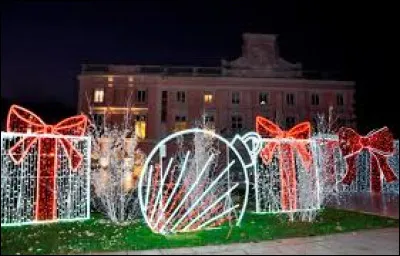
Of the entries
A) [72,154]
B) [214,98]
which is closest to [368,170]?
[72,154]

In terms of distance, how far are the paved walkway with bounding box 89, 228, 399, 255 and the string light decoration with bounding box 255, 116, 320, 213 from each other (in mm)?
2771

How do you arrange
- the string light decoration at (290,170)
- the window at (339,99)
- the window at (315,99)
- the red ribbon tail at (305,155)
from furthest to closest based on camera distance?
1. the window at (339,99)
2. the window at (315,99)
3. the red ribbon tail at (305,155)
4. the string light decoration at (290,170)

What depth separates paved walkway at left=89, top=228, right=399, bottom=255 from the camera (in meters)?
8.30

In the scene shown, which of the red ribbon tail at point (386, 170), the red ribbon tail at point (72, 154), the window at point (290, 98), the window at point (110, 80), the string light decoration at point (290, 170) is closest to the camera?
the red ribbon tail at point (72, 154)

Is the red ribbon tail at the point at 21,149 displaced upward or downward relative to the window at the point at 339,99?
downward

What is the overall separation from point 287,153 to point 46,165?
664 cm

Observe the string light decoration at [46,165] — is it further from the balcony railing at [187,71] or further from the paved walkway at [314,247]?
the balcony railing at [187,71]

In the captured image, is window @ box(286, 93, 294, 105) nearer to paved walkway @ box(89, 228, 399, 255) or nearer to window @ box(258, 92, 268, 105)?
window @ box(258, 92, 268, 105)

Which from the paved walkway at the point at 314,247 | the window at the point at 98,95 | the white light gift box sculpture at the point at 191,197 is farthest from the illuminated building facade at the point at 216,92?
the paved walkway at the point at 314,247

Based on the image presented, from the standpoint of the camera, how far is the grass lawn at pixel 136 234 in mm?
8750

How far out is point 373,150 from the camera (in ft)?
67.6

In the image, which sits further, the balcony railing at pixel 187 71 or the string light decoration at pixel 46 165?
the balcony railing at pixel 187 71

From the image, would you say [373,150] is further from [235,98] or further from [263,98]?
[235,98]

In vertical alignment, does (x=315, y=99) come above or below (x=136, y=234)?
above
